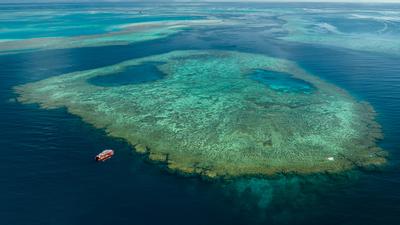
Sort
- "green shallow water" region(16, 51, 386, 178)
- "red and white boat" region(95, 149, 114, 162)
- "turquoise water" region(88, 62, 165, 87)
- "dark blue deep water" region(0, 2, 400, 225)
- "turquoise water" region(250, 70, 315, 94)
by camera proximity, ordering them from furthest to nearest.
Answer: "turquoise water" region(88, 62, 165, 87) < "turquoise water" region(250, 70, 315, 94) < "green shallow water" region(16, 51, 386, 178) < "red and white boat" region(95, 149, 114, 162) < "dark blue deep water" region(0, 2, 400, 225)

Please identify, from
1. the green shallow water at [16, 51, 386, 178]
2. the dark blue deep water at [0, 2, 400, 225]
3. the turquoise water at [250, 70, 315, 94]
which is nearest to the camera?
the dark blue deep water at [0, 2, 400, 225]

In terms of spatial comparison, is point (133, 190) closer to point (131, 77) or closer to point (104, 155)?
point (104, 155)

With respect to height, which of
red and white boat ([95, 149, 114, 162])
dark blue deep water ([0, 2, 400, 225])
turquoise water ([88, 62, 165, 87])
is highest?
turquoise water ([88, 62, 165, 87])

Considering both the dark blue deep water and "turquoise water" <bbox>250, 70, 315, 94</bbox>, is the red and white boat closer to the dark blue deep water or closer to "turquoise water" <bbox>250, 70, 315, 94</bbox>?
the dark blue deep water

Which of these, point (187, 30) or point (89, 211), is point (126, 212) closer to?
point (89, 211)

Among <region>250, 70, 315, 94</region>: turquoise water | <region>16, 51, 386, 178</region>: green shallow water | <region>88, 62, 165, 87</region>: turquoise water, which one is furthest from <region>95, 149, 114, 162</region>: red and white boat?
<region>250, 70, 315, 94</region>: turquoise water

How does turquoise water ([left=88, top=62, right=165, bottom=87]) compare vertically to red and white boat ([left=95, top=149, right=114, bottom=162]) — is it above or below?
above

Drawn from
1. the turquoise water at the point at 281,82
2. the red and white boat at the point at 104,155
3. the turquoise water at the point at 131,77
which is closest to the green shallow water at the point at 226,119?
the turquoise water at the point at 281,82

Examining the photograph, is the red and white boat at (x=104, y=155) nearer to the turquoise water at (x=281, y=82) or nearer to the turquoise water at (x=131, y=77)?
the turquoise water at (x=131, y=77)

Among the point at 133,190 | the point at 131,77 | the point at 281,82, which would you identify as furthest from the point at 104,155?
the point at 281,82
